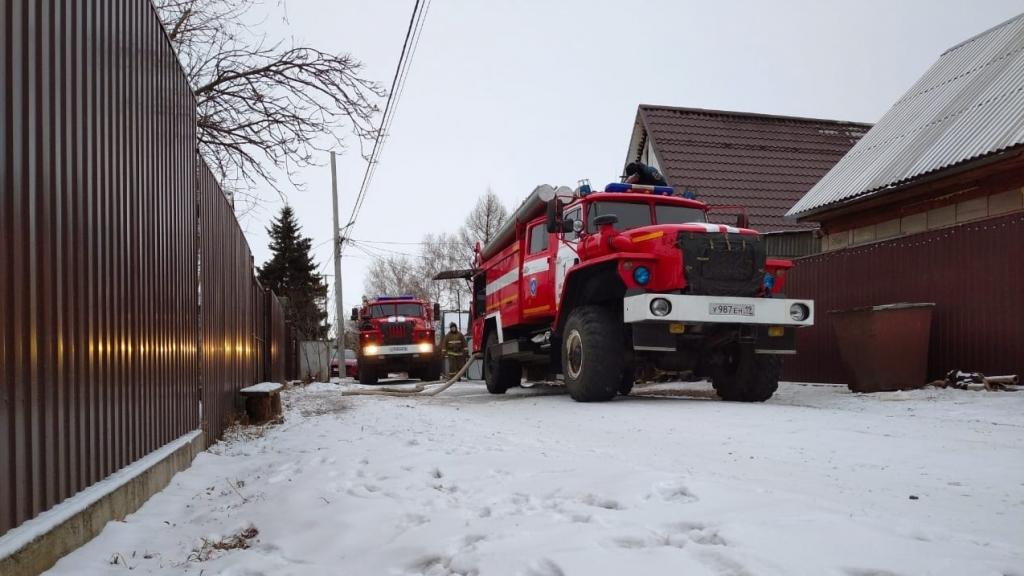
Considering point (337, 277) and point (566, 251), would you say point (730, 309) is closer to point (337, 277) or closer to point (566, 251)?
point (566, 251)

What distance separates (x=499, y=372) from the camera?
13.3 m

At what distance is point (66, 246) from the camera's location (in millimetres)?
3316

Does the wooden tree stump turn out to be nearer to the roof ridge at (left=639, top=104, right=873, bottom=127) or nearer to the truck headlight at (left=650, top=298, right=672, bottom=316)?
the truck headlight at (left=650, top=298, right=672, bottom=316)

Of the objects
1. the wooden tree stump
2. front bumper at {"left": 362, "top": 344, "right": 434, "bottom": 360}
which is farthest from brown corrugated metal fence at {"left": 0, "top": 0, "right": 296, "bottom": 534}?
front bumper at {"left": 362, "top": 344, "right": 434, "bottom": 360}

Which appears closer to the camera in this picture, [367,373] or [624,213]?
[624,213]

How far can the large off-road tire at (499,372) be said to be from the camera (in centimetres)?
1329

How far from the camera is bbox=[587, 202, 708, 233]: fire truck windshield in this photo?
9820 millimetres

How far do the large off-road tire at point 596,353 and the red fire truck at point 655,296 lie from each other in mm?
13

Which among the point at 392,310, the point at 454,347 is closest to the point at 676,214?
the point at 454,347

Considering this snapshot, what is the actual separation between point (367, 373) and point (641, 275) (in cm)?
1453

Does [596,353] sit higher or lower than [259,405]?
higher

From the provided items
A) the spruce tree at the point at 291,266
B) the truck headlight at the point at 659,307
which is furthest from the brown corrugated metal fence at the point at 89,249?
the spruce tree at the point at 291,266

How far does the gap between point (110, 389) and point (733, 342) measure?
22.7 feet

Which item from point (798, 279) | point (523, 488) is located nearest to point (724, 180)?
point (798, 279)
